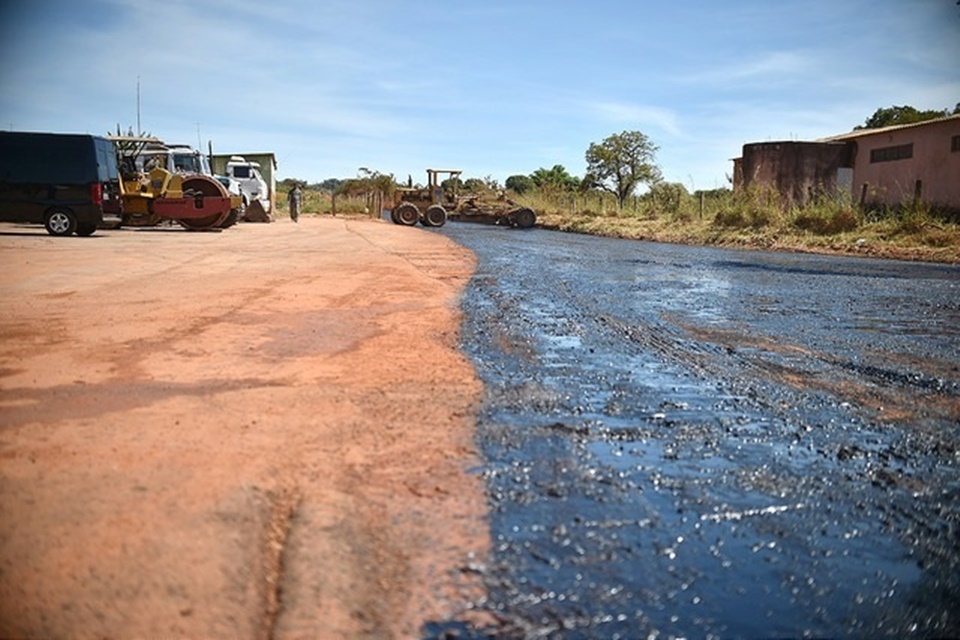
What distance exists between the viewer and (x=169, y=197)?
21359 millimetres

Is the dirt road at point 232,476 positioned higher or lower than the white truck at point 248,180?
lower

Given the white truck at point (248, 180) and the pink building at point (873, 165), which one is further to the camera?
the white truck at point (248, 180)

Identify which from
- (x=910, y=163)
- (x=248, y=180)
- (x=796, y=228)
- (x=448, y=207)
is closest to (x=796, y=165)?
(x=910, y=163)

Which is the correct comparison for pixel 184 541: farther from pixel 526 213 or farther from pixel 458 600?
pixel 526 213

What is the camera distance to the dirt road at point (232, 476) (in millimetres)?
2105

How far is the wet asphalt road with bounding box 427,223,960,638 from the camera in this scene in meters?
2.21

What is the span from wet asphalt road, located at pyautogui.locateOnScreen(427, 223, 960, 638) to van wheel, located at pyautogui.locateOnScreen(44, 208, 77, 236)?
13.4m

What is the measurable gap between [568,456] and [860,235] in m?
22.4

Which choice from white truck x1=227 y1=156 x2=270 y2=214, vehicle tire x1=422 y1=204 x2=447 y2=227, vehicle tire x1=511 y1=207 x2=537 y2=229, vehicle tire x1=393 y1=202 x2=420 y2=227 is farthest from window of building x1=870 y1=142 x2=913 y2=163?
white truck x1=227 y1=156 x2=270 y2=214

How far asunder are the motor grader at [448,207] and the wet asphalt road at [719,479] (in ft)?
91.6

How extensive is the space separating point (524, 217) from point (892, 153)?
51.7 feet

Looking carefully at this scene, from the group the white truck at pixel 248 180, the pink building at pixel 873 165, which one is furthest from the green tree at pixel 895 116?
the white truck at pixel 248 180

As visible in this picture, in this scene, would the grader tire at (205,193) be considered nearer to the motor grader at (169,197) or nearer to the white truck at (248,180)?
the motor grader at (169,197)

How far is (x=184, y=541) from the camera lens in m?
2.38
